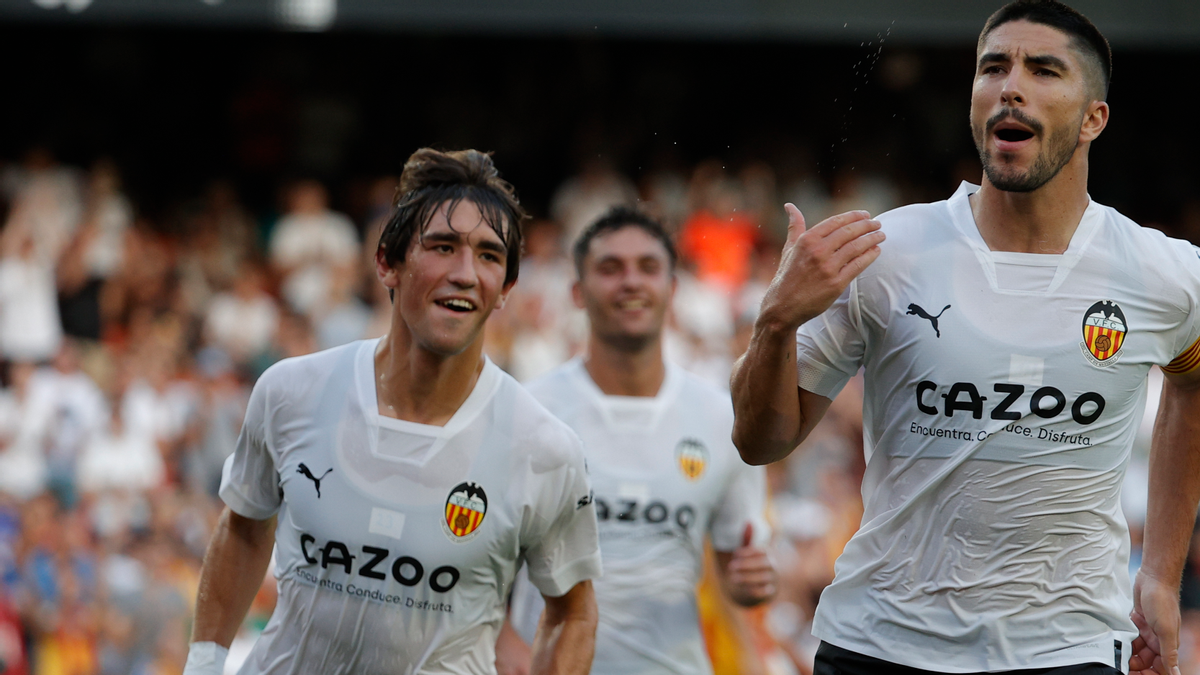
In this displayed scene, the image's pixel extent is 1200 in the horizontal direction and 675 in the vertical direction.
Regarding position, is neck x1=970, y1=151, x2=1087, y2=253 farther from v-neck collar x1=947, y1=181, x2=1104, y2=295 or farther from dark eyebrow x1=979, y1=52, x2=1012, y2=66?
dark eyebrow x1=979, y1=52, x2=1012, y2=66

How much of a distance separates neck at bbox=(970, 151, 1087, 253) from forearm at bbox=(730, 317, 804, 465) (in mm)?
693

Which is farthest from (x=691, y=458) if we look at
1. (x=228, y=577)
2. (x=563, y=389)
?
(x=228, y=577)

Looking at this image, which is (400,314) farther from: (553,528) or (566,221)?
(566,221)

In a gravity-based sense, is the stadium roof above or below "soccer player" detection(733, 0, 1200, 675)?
above

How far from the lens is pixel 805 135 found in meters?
16.2

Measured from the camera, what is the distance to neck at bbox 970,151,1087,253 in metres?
3.62

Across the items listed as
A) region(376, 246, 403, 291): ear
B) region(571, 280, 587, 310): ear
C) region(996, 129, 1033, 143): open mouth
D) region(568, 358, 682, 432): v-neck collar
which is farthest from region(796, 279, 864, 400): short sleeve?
region(571, 280, 587, 310): ear

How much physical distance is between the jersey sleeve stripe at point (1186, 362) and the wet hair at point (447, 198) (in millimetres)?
1959

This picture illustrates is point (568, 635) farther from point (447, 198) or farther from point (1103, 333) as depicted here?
point (1103, 333)

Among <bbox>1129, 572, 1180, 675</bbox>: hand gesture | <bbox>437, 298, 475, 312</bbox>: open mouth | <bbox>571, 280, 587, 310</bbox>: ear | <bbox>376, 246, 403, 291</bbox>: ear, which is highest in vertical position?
<bbox>571, 280, 587, 310</bbox>: ear

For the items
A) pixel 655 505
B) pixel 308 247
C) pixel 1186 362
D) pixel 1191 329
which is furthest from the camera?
pixel 308 247

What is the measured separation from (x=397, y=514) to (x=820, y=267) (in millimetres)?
1486

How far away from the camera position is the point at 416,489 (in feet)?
13.1

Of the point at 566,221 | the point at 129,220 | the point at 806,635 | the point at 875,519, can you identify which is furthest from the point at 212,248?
the point at 875,519
